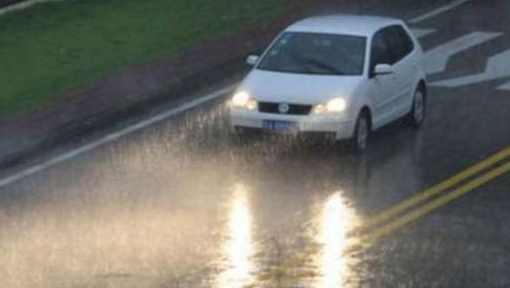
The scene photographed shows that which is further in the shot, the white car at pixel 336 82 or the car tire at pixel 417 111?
the car tire at pixel 417 111

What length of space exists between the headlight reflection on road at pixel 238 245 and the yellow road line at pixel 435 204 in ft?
4.44

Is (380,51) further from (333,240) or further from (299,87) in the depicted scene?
(333,240)

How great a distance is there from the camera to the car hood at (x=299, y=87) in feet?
74.4

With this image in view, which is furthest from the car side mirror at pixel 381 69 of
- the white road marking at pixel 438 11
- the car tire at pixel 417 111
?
the white road marking at pixel 438 11

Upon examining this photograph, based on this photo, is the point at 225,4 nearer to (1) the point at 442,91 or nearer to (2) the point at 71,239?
(1) the point at 442,91

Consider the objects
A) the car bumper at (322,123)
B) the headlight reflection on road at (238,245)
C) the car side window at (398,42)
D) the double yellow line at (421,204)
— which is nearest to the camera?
the headlight reflection on road at (238,245)

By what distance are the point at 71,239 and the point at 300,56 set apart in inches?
273

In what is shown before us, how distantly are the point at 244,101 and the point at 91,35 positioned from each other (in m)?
7.99

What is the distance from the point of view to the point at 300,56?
23.8m

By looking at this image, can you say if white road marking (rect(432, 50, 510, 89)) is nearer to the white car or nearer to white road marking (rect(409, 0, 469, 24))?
the white car

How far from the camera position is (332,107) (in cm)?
2256

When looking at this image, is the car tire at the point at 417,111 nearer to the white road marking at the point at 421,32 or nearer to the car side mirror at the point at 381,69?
the car side mirror at the point at 381,69

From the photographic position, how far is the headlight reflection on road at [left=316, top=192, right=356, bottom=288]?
640 inches

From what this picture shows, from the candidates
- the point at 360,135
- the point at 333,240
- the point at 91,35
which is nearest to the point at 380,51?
the point at 360,135
